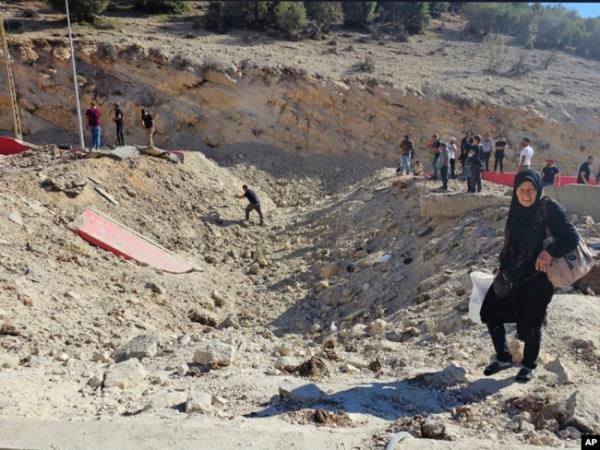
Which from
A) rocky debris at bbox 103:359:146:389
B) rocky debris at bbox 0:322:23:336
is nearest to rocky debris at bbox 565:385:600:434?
rocky debris at bbox 103:359:146:389

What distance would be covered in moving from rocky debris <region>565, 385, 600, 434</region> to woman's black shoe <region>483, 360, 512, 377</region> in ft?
2.27

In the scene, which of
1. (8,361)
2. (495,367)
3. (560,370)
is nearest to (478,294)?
(495,367)

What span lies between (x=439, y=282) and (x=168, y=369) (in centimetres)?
451

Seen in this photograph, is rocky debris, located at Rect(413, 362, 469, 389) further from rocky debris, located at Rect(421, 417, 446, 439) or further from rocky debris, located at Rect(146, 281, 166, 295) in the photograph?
rocky debris, located at Rect(146, 281, 166, 295)

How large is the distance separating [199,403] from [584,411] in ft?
7.82

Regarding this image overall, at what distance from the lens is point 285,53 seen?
2059 centimetres

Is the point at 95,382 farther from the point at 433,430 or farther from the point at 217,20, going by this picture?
the point at 217,20

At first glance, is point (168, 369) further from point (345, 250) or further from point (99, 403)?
point (345, 250)

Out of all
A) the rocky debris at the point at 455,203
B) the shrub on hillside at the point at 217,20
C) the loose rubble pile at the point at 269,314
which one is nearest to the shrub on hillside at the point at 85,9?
the shrub on hillside at the point at 217,20

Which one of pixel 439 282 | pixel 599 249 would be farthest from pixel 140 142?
pixel 599 249

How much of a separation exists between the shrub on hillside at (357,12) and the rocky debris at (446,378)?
26.2 meters

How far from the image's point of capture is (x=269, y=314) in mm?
8859

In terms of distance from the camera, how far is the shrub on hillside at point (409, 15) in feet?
93.5

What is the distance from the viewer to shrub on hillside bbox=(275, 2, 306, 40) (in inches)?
915
